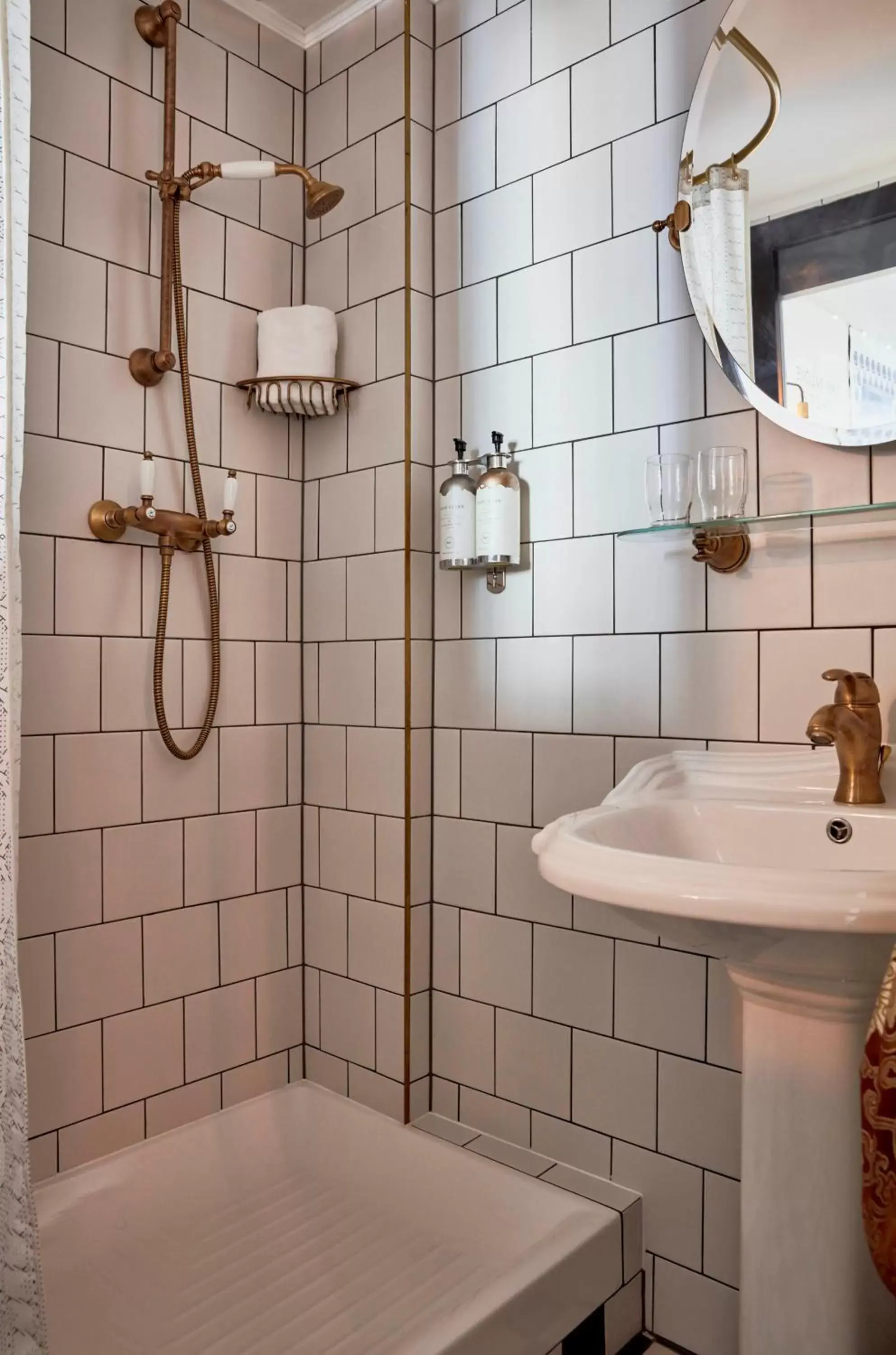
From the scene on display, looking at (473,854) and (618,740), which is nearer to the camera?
(618,740)

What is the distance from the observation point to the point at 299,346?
1922mm

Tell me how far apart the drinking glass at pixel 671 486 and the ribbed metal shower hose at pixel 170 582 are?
2.69 feet

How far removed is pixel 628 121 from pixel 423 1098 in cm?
181

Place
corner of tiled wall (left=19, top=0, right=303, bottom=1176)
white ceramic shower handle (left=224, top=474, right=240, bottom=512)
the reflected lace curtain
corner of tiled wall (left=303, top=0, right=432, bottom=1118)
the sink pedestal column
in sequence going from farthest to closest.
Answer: corner of tiled wall (left=303, top=0, right=432, bottom=1118) < white ceramic shower handle (left=224, top=474, right=240, bottom=512) < corner of tiled wall (left=19, top=0, right=303, bottom=1176) < the reflected lace curtain < the sink pedestal column

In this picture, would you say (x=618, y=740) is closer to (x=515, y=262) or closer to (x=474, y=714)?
(x=474, y=714)

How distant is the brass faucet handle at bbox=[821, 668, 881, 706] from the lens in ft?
4.25

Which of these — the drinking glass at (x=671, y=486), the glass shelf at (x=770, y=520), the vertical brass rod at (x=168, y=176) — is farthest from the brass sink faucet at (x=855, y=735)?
the vertical brass rod at (x=168, y=176)

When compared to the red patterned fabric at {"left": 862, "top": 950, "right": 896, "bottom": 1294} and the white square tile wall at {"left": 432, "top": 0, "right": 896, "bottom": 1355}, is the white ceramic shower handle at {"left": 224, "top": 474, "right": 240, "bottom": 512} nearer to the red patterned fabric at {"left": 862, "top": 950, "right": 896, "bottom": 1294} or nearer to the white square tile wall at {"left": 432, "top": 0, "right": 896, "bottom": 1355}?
the white square tile wall at {"left": 432, "top": 0, "right": 896, "bottom": 1355}

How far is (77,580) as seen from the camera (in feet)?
5.66

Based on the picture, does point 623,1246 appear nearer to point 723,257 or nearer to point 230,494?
point 230,494

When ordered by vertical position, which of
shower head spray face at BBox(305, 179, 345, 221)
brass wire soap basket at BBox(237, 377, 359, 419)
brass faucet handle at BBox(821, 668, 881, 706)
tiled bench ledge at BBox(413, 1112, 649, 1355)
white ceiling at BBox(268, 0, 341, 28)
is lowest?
tiled bench ledge at BBox(413, 1112, 649, 1355)

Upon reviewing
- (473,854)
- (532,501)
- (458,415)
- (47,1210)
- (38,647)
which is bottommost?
(47,1210)

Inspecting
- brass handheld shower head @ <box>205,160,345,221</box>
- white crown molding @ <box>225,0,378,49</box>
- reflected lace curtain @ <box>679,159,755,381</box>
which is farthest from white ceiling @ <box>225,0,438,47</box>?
reflected lace curtain @ <box>679,159,755,381</box>

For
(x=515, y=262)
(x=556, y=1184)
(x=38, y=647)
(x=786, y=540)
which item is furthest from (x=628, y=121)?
(x=556, y=1184)
